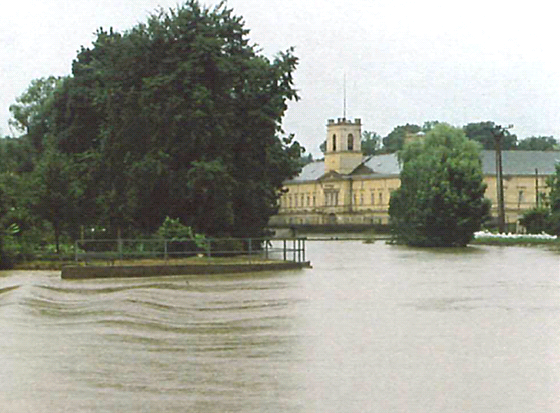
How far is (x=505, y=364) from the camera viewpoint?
1752 cm

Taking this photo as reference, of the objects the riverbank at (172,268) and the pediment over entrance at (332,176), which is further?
A: the pediment over entrance at (332,176)

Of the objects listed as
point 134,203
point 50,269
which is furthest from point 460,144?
point 50,269

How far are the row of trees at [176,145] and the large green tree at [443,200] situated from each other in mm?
34336

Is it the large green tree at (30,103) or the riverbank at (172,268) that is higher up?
the large green tree at (30,103)

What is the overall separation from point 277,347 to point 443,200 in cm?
7290

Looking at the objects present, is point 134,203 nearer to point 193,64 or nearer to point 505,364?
point 193,64

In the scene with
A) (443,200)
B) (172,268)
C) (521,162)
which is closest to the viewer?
(172,268)

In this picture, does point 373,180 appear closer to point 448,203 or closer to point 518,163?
point 518,163

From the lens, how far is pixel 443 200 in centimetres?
9181

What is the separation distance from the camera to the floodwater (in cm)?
1464

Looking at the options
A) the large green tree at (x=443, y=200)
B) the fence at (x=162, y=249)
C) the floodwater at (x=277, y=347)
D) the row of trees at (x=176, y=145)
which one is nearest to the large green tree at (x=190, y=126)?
the row of trees at (x=176, y=145)

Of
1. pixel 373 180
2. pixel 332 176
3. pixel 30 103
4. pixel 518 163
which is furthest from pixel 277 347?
pixel 332 176

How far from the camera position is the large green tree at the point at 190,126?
51812 millimetres

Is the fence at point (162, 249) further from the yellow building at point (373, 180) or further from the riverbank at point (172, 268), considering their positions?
the yellow building at point (373, 180)
